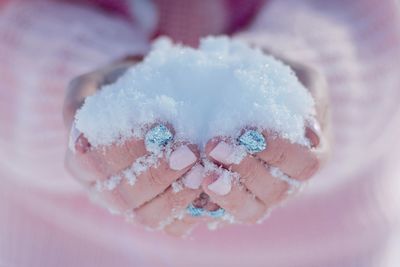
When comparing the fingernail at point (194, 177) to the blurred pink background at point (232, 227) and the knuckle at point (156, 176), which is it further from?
the blurred pink background at point (232, 227)

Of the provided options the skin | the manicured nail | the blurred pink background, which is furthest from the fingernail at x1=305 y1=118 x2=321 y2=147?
the blurred pink background

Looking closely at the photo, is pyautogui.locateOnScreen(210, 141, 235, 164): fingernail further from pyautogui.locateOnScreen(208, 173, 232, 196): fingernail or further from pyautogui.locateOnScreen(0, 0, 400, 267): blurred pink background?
pyautogui.locateOnScreen(0, 0, 400, 267): blurred pink background

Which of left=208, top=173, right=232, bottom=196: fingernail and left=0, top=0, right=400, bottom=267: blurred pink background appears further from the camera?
left=0, top=0, right=400, bottom=267: blurred pink background

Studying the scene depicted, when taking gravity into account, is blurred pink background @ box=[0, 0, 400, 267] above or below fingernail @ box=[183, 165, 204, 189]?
above

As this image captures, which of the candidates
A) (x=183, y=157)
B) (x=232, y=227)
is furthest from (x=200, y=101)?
(x=232, y=227)

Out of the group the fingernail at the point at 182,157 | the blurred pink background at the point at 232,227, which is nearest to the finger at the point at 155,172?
the fingernail at the point at 182,157

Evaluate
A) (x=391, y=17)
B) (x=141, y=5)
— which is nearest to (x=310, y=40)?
(x=391, y=17)

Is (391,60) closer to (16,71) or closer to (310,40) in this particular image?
(310,40)

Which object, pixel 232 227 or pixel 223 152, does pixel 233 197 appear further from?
pixel 232 227
